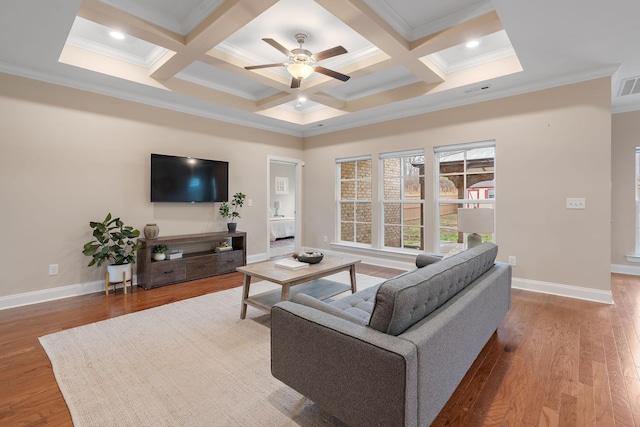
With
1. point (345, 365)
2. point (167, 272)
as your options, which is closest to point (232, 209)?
point (167, 272)

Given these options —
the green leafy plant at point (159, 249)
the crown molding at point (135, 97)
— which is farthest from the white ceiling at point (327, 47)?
the green leafy plant at point (159, 249)

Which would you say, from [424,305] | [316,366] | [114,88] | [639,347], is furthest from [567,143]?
[114,88]

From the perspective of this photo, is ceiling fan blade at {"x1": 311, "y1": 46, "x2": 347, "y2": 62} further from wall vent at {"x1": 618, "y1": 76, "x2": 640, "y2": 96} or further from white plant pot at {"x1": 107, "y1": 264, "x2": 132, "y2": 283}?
wall vent at {"x1": 618, "y1": 76, "x2": 640, "y2": 96}

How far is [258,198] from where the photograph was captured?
19.1ft

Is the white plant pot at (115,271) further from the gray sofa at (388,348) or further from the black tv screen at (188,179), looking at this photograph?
the gray sofa at (388,348)

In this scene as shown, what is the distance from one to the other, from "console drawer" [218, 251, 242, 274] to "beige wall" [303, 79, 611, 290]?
3.73 metres

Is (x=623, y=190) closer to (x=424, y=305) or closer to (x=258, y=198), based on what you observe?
(x=424, y=305)

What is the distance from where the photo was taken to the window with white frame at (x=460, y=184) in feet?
14.2

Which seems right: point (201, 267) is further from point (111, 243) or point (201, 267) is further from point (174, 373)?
point (174, 373)

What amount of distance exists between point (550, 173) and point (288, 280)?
3573 millimetres

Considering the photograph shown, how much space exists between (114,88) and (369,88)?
143 inches

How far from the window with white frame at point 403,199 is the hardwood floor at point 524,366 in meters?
1.96

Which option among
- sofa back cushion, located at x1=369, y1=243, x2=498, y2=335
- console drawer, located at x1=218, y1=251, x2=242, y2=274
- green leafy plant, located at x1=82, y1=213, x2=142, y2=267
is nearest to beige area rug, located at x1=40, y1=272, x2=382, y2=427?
sofa back cushion, located at x1=369, y1=243, x2=498, y2=335

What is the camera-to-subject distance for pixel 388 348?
118cm
